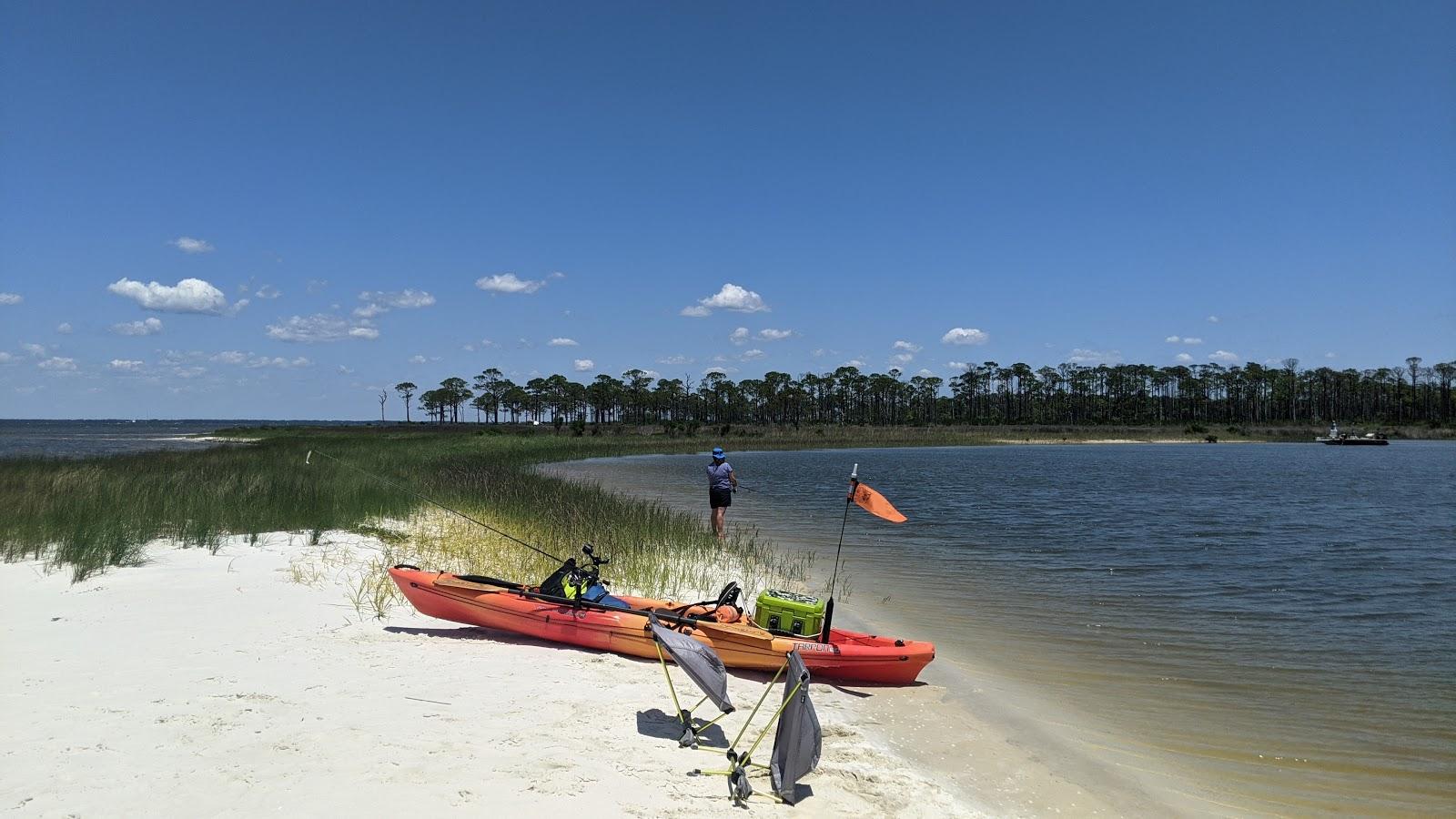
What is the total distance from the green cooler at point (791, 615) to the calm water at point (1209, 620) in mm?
1940

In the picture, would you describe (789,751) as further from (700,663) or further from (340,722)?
(340,722)

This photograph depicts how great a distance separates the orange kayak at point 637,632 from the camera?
7.24 metres

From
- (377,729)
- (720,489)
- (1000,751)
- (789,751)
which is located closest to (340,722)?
(377,729)

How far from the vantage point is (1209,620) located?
10.1 m

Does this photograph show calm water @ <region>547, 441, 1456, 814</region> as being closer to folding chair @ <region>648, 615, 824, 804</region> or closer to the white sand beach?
the white sand beach

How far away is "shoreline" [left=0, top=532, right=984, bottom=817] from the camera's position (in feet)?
14.2

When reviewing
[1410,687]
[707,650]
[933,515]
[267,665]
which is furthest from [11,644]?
[933,515]

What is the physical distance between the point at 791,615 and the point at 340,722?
13.0ft

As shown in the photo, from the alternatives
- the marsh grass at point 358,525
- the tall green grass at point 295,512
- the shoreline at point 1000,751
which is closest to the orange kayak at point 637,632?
the shoreline at point 1000,751

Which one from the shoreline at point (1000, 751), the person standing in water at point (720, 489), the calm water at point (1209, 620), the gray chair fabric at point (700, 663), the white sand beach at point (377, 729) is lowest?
the calm water at point (1209, 620)

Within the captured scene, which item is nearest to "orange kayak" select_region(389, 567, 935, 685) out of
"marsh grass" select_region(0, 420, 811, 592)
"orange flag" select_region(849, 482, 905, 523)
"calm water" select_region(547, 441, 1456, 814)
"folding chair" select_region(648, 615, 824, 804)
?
"marsh grass" select_region(0, 420, 811, 592)

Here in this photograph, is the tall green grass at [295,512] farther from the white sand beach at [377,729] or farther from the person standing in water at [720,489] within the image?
the white sand beach at [377,729]

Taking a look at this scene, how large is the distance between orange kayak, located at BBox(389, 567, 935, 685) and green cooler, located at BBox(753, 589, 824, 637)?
130 millimetres

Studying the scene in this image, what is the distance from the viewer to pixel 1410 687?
7648 mm
